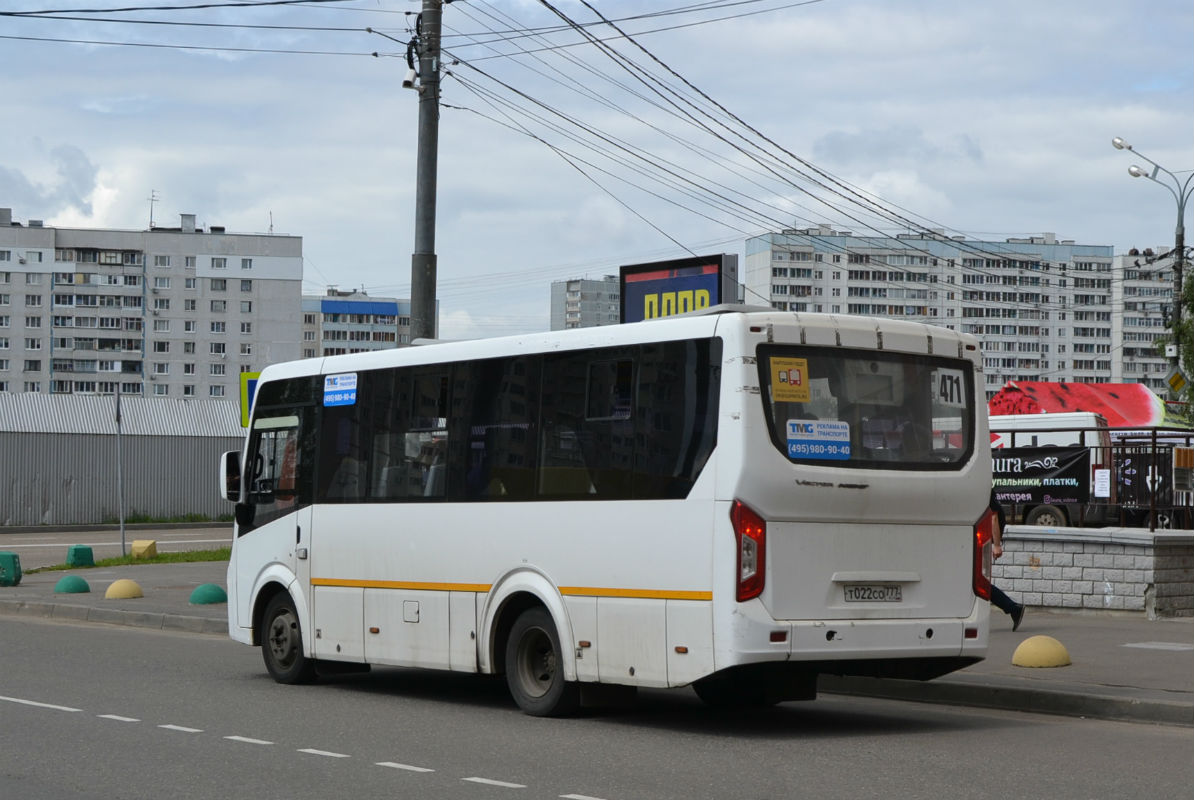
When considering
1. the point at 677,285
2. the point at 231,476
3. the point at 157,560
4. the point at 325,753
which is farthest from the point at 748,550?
the point at 157,560

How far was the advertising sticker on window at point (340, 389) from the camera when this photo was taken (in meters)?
13.1

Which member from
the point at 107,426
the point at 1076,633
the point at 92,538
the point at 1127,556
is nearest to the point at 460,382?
the point at 1076,633

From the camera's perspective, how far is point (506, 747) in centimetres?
944

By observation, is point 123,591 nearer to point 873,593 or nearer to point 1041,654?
point 1041,654

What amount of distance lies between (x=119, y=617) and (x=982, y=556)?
1263cm

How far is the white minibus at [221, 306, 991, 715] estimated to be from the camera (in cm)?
984

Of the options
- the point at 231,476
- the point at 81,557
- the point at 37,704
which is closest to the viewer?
the point at 37,704

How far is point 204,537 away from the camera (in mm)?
43844

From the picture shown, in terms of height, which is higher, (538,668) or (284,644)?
(538,668)

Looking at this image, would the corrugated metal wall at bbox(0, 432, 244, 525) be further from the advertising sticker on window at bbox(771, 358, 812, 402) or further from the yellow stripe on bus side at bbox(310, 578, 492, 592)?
the advertising sticker on window at bbox(771, 358, 812, 402)

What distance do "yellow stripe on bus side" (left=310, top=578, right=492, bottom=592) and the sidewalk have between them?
10.1 feet

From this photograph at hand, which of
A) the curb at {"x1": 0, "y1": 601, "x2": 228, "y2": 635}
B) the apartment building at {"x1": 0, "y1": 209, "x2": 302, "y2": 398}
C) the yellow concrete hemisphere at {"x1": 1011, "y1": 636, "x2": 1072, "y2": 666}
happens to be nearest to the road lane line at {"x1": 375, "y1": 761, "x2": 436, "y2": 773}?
the yellow concrete hemisphere at {"x1": 1011, "y1": 636, "x2": 1072, "y2": 666}

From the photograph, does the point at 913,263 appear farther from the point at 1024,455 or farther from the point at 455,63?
the point at 455,63

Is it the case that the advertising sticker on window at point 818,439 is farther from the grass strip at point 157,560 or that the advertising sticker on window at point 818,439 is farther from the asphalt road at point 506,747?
the grass strip at point 157,560
